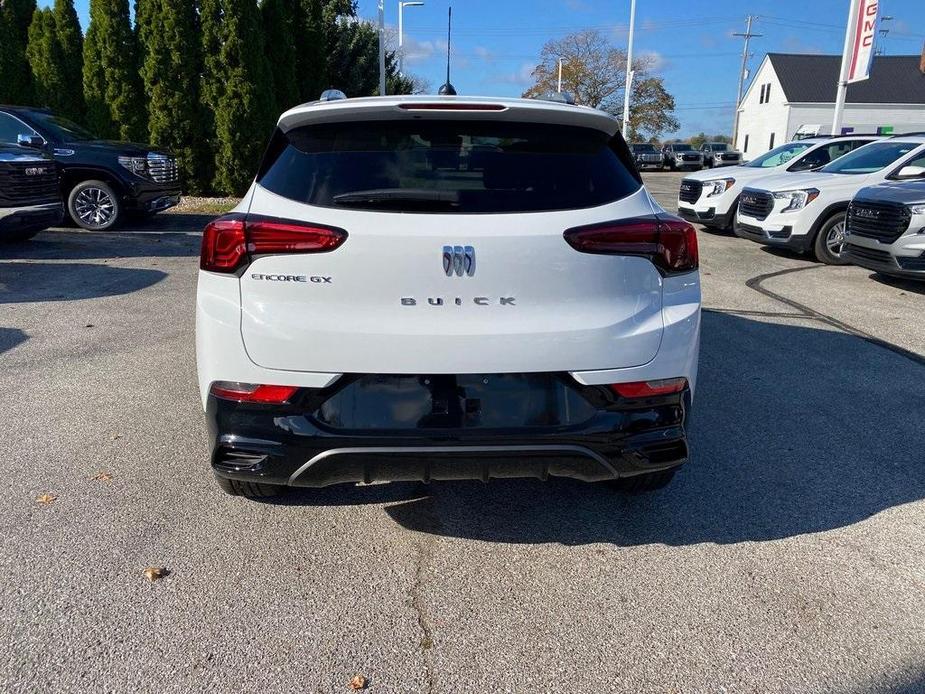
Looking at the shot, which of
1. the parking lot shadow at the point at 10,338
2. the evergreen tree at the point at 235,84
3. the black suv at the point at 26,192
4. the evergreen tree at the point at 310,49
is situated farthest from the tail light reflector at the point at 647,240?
the evergreen tree at the point at 310,49

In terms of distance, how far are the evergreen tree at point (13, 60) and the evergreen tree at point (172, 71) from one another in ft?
12.7

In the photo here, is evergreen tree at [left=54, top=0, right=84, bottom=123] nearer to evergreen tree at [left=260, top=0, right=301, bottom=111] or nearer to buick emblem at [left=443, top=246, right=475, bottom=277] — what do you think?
evergreen tree at [left=260, top=0, right=301, bottom=111]

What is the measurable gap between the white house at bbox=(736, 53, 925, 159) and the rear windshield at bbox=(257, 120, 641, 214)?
5528 cm

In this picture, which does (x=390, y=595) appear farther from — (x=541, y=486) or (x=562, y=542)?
(x=541, y=486)

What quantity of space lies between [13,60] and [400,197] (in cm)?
1869

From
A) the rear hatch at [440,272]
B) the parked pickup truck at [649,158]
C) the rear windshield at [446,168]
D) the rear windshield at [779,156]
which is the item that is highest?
the parked pickup truck at [649,158]

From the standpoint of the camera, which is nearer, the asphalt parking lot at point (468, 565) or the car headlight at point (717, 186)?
the asphalt parking lot at point (468, 565)

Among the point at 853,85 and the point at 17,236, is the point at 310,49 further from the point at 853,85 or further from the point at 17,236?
the point at 853,85

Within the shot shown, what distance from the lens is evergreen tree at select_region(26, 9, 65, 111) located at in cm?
1609

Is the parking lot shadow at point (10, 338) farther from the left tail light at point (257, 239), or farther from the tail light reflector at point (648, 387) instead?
the tail light reflector at point (648, 387)

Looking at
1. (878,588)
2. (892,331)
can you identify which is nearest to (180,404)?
(878,588)

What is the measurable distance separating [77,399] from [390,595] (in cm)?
297

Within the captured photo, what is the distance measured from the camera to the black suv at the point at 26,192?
28.8 ft

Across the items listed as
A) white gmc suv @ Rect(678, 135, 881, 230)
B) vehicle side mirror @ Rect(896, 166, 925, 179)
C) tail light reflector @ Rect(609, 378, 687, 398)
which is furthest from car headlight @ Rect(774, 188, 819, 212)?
tail light reflector @ Rect(609, 378, 687, 398)
